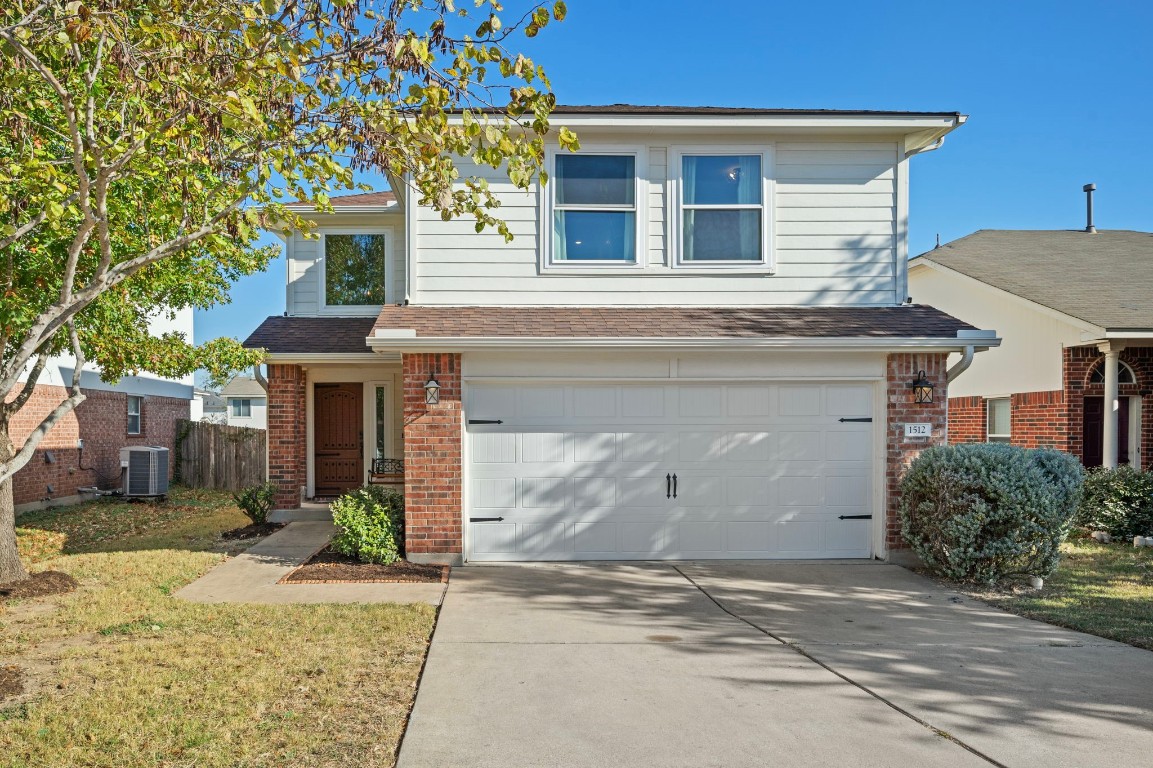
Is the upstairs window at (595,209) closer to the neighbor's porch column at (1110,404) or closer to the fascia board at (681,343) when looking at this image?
the fascia board at (681,343)

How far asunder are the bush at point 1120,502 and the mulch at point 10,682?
12092 millimetres

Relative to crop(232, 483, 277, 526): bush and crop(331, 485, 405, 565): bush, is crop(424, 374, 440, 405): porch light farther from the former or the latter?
crop(232, 483, 277, 526): bush

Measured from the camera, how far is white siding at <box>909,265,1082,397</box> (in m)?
12.3

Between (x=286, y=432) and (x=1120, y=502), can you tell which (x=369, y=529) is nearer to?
(x=286, y=432)

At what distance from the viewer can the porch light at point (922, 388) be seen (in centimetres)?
903

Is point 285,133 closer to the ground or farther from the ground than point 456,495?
farther from the ground

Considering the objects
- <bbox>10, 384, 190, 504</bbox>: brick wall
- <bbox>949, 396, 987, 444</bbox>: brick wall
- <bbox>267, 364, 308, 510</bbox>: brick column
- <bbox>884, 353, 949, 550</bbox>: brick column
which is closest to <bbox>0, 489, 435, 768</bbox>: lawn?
<bbox>267, 364, 308, 510</bbox>: brick column

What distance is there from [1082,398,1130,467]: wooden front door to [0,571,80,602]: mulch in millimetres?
14121

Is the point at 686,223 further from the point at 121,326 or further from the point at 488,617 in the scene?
the point at 121,326

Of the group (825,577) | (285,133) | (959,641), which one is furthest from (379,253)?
(959,641)

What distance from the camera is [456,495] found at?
29.2 feet

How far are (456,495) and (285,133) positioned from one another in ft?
15.0

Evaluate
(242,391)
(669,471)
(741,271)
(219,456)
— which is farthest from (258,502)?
(242,391)

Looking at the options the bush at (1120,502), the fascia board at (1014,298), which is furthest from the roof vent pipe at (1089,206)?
the bush at (1120,502)
